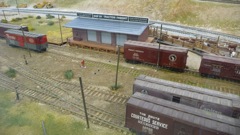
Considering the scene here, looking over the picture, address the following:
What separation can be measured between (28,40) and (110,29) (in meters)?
14.3

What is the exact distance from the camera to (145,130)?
16.6 metres

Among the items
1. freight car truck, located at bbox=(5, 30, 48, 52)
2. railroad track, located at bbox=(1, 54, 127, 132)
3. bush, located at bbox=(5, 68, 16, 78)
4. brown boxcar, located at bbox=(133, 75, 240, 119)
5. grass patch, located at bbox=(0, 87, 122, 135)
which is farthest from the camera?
freight car truck, located at bbox=(5, 30, 48, 52)

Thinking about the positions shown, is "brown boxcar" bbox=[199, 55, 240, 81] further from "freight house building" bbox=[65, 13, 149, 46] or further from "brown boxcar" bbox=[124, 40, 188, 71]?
"freight house building" bbox=[65, 13, 149, 46]

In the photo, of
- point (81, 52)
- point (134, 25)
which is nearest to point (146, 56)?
point (134, 25)

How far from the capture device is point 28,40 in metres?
35.3

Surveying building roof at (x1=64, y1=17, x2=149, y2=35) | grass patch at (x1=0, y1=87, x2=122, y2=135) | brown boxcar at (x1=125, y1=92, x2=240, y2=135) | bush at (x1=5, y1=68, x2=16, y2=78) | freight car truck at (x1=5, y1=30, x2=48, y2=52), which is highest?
building roof at (x1=64, y1=17, x2=149, y2=35)

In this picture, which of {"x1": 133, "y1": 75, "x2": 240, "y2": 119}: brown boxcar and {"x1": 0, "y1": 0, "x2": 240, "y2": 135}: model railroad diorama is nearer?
{"x1": 0, "y1": 0, "x2": 240, "y2": 135}: model railroad diorama

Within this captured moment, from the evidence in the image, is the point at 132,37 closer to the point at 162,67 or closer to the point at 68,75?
the point at 162,67

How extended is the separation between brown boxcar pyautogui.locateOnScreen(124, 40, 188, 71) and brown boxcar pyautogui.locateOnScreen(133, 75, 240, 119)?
868 centimetres

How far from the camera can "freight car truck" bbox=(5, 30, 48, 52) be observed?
34500mm

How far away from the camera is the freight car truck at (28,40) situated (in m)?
34.5

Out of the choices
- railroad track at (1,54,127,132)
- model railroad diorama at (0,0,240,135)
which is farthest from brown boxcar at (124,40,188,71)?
railroad track at (1,54,127,132)

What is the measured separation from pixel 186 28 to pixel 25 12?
171ft

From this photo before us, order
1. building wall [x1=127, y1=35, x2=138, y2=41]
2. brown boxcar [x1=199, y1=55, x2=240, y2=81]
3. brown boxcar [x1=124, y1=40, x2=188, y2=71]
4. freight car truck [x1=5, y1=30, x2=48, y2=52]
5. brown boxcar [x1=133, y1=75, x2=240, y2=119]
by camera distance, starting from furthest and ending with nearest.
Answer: freight car truck [x1=5, y1=30, x2=48, y2=52]
building wall [x1=127, y1=35, x2=138, y2=41]
brown boxcar [x1=124, y1=40, x2=188, y2=71]
brown boxcar [x1=199, y1=55, x2=240, y2=81]
brown boxcar [x1=133, y1=75, x2=240, y2=119]
